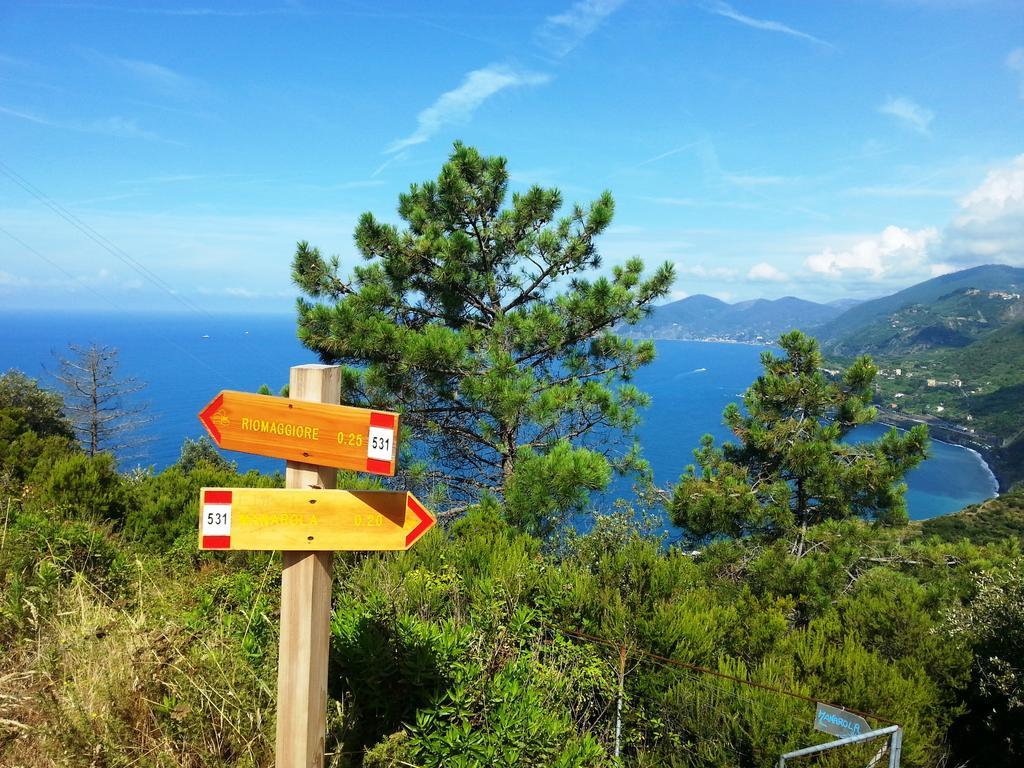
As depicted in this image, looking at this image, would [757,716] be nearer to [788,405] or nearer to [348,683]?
[348,683]

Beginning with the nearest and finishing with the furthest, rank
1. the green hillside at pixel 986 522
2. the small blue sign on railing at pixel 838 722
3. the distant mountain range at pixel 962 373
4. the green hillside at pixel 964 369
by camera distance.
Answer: the small blue sign on railing at pixel 838 722 < the green hillside at pixel 986 522 < the distant mountain range at pixel 962 373 < the green hillside at pixel 964 369

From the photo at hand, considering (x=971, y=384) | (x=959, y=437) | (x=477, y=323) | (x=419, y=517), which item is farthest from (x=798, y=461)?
Answer: (x=971, y=384)

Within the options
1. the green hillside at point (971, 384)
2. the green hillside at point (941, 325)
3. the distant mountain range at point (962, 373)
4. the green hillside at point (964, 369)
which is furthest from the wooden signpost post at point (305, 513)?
the green hillside at point (941, 325)

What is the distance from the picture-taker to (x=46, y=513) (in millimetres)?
4699

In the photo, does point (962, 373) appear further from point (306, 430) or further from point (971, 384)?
point (306, 430)

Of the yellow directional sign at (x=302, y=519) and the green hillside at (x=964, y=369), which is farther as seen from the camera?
the green hillside at (x=964, y=369)

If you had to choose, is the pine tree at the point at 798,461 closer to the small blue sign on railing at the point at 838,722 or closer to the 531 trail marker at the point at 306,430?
the small blue sign on railing at the point at 838,722

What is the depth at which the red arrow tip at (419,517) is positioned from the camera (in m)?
1.93

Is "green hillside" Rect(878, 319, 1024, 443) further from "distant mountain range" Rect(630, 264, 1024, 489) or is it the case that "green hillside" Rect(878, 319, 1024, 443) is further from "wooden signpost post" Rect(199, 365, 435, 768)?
"wooden signpost post" Rect(199, 365, 435, 768)

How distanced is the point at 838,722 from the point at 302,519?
2.40m

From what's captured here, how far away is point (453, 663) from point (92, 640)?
60.8 inches

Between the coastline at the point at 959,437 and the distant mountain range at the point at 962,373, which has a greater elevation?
the distant mountain range at the point at 962,373

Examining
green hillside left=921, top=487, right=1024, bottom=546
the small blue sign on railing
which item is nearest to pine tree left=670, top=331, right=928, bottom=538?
the small blue sign on railing

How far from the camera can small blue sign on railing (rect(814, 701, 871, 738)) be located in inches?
102
